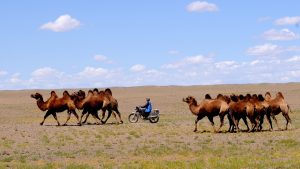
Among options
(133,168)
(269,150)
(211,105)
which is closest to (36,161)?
(133,168)

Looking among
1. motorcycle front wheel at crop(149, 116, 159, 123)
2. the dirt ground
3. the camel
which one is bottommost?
the dirt ground

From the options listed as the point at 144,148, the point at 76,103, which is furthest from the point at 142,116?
the point at 144,148

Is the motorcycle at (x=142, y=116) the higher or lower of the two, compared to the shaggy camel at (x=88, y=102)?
lower

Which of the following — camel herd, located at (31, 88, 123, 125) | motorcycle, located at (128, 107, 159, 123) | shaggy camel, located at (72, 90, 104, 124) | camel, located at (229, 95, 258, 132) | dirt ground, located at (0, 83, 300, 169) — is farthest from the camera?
motorcycle, located at (128, 107, 159, 123)

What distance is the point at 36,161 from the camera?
16.9 meters

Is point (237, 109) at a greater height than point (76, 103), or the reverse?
point (76, 103)

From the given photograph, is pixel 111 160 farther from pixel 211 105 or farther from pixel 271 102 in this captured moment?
pixel 271 102

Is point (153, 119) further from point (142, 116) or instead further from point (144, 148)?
point (144, 148)

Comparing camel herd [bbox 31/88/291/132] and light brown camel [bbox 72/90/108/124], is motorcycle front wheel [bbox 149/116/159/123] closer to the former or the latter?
light brown camel [bbox 72/90/108/124]

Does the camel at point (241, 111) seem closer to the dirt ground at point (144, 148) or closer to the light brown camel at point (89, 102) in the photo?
the dirt ground at point (144, 148)

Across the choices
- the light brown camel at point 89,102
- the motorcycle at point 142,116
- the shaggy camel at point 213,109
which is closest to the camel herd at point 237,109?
the shaggy camel at point 213,109

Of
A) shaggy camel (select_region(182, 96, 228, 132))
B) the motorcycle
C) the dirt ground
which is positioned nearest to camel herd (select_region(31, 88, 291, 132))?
shaggy camel (select_region(182, 96, 228, 132))

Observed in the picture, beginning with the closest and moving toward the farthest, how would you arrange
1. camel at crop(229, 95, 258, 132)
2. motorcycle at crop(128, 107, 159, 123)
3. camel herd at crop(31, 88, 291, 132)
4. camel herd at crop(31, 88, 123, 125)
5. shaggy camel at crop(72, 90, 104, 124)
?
camel at crop(229, 95, 258, 132) < camel herd at crop(31, 88, 291, 132) < camel herd at crop(31, 88, 123, 125) < shaggy camel at crop(72, 90, 104, 124) < motorcycle at crop(128, 107, 159, 123)

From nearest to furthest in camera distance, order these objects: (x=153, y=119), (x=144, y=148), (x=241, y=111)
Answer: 1. (x=144, y=148)
2. (x=241, y=111)
3. (x=153, y=119)
